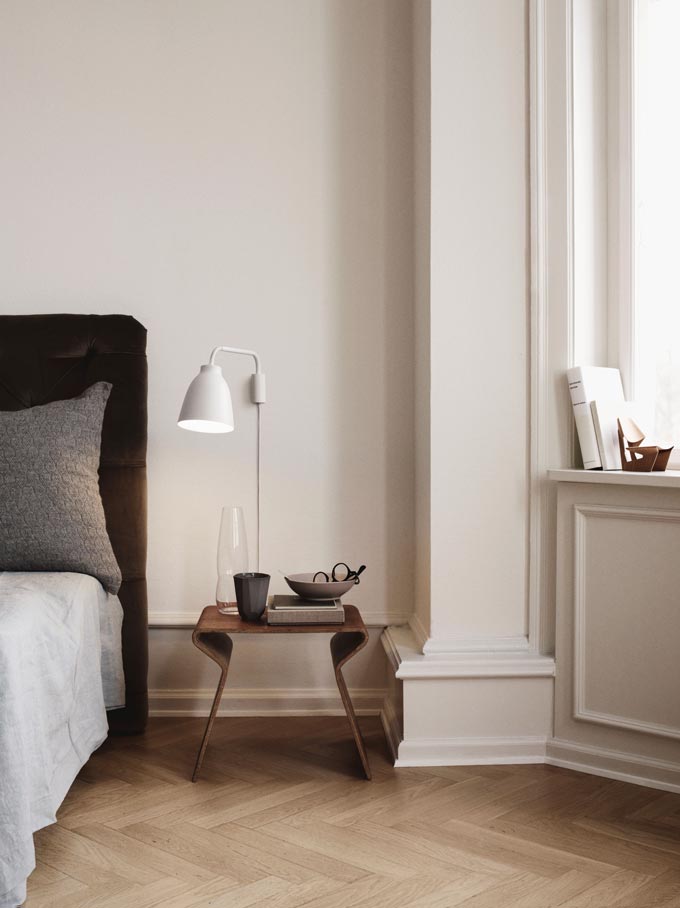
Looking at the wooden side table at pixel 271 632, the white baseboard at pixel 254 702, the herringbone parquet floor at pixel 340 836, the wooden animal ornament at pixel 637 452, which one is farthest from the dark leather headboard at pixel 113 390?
the wooden animal ornament at pixel 637 452

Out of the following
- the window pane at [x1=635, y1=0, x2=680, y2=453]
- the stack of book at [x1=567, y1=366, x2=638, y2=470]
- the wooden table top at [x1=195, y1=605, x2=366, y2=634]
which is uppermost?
the window pane at [x1=635, y1=0, x2=680, y2=453]

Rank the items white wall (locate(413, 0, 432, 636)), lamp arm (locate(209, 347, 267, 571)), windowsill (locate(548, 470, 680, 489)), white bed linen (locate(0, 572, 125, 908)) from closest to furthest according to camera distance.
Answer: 1. white bed linen (locate(0, 572, 125, 908))
2. windowsill (locate(548, 470, 680, 489))
3. white wall (locate(413, 0, 432, 636))
4. lamp arm (locate(209, 347, 267, 571))

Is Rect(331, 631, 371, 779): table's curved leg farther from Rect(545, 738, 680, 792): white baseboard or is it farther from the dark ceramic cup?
Rect(545, 738, 680, 792): white baseboard

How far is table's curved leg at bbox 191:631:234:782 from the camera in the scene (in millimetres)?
2180

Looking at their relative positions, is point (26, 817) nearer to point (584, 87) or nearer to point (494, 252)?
point (494, 252)

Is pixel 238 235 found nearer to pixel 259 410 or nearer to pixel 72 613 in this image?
pixel 259 410

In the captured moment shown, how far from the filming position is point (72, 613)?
2012 millimetres

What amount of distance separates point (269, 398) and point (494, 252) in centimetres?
86

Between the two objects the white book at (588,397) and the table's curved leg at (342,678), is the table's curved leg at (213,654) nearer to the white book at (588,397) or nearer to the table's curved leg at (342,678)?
the table's curved leg at (342,678)

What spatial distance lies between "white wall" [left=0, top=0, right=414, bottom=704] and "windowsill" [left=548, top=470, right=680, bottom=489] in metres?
0.61

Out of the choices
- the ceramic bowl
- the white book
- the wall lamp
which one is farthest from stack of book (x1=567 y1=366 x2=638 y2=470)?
the wall lamp

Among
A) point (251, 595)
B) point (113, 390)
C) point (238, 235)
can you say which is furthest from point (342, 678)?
point (238, 235)

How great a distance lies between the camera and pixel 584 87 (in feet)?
7.84

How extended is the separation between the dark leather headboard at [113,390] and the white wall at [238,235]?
6.5 inches
